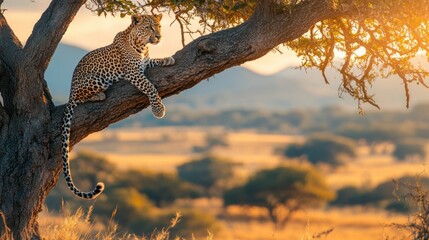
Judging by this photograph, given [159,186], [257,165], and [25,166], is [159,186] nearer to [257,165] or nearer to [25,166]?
[257,165]

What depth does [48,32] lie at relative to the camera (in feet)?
27.4

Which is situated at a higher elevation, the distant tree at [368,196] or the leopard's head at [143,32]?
the distant tree at [368,196]

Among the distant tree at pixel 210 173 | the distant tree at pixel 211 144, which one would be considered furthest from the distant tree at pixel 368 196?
the distant tree at pixel 211 144

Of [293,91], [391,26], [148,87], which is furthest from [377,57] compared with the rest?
[293,91]

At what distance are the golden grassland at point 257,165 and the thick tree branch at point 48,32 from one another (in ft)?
52.0

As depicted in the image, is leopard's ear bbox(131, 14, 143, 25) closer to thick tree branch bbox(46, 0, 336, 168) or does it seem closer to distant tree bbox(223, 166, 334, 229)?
thick tree branch bbox(46, 0, 336, 168)

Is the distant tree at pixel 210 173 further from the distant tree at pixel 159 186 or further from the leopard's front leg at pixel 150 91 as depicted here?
the leopard's front leg at pixel 150 91

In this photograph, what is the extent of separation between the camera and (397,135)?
60.3 meters

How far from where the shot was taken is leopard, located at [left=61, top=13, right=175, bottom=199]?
8.05m

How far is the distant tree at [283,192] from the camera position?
124 feet

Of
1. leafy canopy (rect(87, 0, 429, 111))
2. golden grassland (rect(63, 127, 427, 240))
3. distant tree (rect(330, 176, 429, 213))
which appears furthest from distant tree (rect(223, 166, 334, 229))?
leafy canopy (rect(87, 0, 429, 111))

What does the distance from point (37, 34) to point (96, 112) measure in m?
0.98

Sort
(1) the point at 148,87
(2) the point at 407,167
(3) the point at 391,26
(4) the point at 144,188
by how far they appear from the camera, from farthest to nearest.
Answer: (2) the point at 407,167 < (4) the point at 144,188 < (3) the point at 391,26 < (1) the point at 148,87

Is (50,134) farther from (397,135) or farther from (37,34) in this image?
(397,135)
